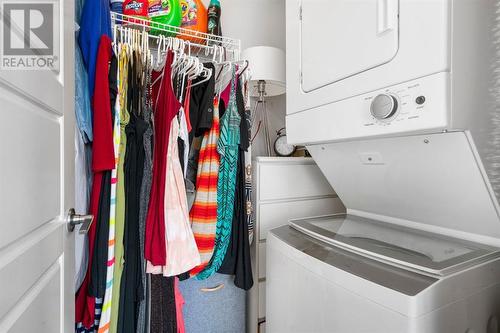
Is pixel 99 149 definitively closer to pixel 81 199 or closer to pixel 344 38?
pixel 81 199

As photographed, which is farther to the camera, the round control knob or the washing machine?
the round control knob

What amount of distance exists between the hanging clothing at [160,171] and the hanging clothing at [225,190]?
0.31 m

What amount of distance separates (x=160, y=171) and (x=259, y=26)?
1.73 metres

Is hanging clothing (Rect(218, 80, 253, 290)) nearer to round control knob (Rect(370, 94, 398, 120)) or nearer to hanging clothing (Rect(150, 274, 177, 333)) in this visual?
hanging clothing (Rect(150, 274, 177, 333))

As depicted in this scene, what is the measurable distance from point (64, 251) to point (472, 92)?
1.36m

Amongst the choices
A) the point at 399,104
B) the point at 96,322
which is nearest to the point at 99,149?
the point at 96,322

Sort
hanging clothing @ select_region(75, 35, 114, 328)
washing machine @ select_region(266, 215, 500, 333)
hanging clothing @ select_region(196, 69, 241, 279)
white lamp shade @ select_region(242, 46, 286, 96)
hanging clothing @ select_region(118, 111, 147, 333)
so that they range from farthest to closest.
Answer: white lamp shade @ select_region(242, 46, 286, 96)
hanging clothing @ select_region(196, 69, 241, 279)
hanging clothing @ select_region(118, 111, 147, 333)
hanging clothing @ select_region(75, 35, 114, 328)
washing machine @ select_region(266, 215, 500, 333)

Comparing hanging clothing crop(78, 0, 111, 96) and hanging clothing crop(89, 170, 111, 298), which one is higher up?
hanging clothing crop(78, 0, 111, 96)

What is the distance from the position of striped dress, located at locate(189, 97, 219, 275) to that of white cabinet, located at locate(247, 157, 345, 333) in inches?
11.3

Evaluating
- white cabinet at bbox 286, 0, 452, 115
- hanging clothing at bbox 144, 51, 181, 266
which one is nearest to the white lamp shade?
white cabinet at bbox 286, 0, 452, 115

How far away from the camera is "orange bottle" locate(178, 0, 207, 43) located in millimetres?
1606

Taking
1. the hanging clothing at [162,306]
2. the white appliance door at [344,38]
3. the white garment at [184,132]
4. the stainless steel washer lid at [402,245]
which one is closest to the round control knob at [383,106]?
the white appliance door at [344,38]

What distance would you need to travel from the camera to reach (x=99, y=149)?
99 cm

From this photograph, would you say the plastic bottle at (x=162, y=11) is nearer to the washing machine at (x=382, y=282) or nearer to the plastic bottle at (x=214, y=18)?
the plastic bottle at (x=214, y=18)
